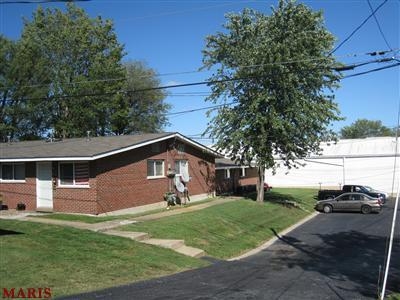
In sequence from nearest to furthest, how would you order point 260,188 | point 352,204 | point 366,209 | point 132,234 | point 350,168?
point 132,234 → point 260,188 → point 366,209 → point 352,204 → point 350,168

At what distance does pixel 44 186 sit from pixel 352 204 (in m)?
22.0

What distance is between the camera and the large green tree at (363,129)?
136 meters

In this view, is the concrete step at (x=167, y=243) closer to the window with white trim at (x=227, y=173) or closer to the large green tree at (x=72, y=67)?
the window with white trim at (x=227, y=173)

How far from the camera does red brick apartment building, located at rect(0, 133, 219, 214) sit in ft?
75.2

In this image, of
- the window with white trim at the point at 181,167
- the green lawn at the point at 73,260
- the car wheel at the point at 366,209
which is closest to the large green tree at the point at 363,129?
the car wheel at the point at 366,209

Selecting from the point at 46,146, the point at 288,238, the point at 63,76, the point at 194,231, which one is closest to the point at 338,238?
the point at 288,238

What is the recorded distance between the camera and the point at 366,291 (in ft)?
39.3

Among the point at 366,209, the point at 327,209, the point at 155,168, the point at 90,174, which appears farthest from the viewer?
the point at 327,209

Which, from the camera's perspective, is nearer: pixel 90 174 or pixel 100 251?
pixel 100 251

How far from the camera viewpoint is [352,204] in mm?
36531

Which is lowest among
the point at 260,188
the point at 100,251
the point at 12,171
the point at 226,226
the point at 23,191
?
the point at 226,226

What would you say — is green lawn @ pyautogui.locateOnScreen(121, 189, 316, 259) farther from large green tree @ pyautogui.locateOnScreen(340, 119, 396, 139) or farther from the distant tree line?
large green tree @ pyautogui.locateOnScreen(340, 119, 396, 139)

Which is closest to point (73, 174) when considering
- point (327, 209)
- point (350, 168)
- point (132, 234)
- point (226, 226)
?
point (132, 234)

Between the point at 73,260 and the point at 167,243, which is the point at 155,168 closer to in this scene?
the point at 167,243
